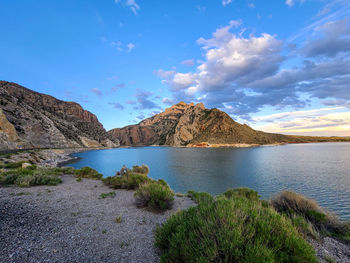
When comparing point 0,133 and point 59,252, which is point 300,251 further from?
point 0,133

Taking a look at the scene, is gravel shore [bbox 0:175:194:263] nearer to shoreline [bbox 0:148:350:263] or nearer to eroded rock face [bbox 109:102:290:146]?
shoreline [bbox 0:148:350:263]

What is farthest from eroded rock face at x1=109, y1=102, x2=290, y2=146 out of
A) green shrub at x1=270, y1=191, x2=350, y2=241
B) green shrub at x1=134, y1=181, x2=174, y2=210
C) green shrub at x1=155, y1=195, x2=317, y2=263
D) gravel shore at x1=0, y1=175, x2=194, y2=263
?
green shrub at x1=155, y1=195, x2=317, y2=263

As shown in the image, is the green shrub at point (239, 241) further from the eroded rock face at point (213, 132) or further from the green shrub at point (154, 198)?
the eroded rock face at point (213, 132)

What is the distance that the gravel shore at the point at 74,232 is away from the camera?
11.9 ft

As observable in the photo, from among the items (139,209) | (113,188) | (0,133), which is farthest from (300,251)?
(0,133)

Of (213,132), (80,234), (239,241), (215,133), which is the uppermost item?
(213,132)

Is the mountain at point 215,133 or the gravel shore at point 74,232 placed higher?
the mountain at point 215,133

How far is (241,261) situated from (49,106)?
5971 inches

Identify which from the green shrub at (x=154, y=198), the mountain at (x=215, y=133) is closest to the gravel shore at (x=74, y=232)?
the green shrub at (x=154, y=198)

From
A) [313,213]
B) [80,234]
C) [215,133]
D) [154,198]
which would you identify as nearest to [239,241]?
[80,234]

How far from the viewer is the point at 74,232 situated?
15.3 ft

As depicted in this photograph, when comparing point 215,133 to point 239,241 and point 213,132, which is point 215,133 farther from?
point 239,241

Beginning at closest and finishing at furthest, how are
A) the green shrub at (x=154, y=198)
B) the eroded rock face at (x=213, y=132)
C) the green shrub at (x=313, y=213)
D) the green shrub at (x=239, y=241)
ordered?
the green shrub at (x=239, y=241) < the green shrub at (x=313, y=213) < the green shrub at (x=154, y=198) < the eroded rock face at (x=213, y=132)

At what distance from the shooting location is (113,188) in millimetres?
11031
